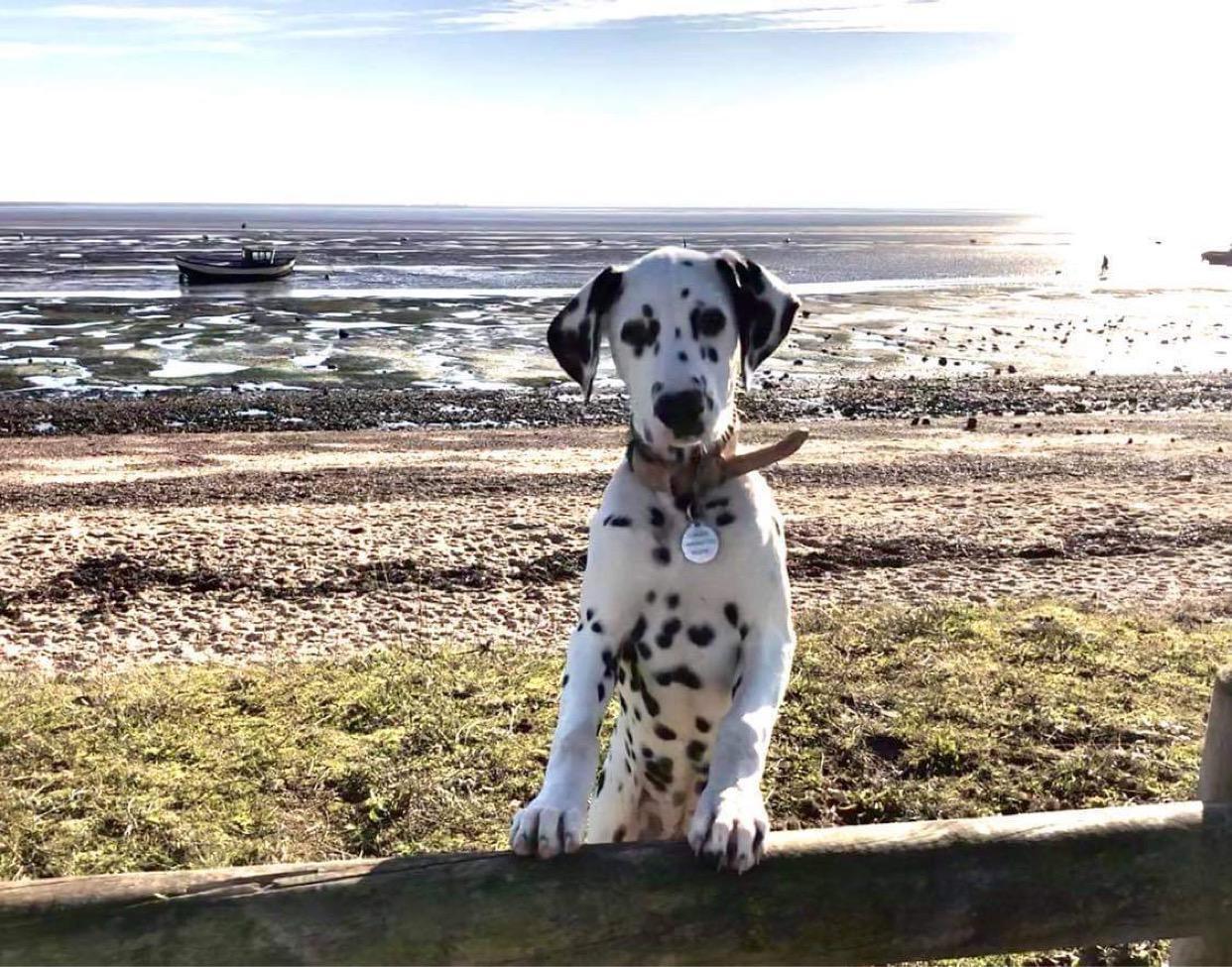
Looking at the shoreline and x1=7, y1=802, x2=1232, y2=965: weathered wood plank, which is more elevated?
x1=7, y1=802, x2=1232, y2=965: weathered wood plank

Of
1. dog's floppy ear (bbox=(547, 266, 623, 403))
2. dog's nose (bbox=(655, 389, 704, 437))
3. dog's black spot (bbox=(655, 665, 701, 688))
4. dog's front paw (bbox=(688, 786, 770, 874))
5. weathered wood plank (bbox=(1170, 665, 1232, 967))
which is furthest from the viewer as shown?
dog's floppy ear (bbox=(547, 266, 623, 403))

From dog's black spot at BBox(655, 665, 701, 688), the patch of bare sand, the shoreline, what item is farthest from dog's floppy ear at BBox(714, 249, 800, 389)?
the shoreline

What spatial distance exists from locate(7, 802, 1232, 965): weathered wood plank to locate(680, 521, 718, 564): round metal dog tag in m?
A: 0.91

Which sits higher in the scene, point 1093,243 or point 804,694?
point 1093,243

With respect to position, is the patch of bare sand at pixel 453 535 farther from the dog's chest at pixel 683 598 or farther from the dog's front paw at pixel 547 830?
the dog's front paw at pixel 547 830

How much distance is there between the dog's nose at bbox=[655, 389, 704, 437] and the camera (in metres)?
3.22

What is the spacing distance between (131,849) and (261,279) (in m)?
63.6

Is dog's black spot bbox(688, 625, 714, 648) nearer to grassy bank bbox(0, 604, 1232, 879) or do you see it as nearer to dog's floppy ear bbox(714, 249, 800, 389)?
dog's floppy ear bbox(714, 249, 800, 389)

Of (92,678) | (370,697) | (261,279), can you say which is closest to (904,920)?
(370,697)

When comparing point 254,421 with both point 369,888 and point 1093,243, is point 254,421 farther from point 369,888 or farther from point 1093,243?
point 1093,243

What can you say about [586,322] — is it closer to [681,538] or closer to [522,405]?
[681,538]

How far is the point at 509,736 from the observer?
7406mm

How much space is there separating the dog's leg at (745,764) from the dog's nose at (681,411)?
689 mm

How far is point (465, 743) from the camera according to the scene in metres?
7.37
